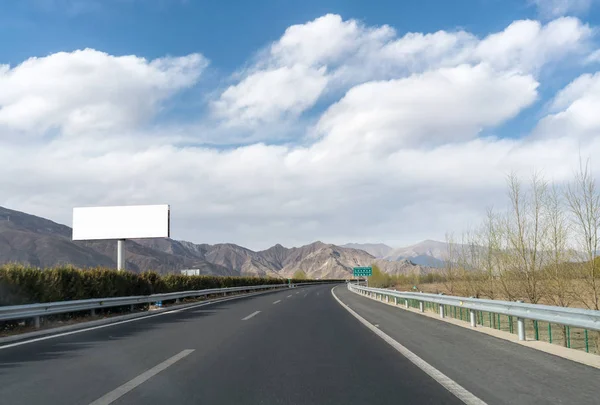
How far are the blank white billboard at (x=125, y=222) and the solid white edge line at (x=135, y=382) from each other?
115 ft

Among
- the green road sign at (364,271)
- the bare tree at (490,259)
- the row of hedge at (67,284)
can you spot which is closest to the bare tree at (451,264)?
the bare tree at (490,259)

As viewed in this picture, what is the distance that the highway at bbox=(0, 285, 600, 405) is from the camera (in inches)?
222

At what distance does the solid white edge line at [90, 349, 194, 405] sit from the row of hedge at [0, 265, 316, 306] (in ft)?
29.6

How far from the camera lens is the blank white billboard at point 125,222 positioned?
136ft

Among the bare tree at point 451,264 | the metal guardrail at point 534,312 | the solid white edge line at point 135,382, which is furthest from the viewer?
the bare tree at point 451,264

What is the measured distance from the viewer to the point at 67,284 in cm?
1850

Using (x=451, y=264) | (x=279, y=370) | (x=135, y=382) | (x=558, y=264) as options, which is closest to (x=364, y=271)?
(x=451, y=264)

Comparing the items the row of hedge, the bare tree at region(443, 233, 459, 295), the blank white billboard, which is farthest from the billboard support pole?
the bare tree at region(443, 233, 459, 295)

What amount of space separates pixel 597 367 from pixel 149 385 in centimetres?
642

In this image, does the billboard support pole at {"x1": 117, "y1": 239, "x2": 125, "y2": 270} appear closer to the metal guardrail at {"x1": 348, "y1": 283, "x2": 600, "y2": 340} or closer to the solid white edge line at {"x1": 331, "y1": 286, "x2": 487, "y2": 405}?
the metal guardrail at {"x1": 348, "y1": 283, "x2": 600, "y2": 340}

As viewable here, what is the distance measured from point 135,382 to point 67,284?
13.9m

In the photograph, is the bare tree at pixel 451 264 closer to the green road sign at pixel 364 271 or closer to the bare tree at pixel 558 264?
the bare tree at pixel 558 264

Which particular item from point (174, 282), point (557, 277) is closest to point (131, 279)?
point (174, 282)

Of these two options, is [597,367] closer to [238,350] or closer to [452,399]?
[452,399]
